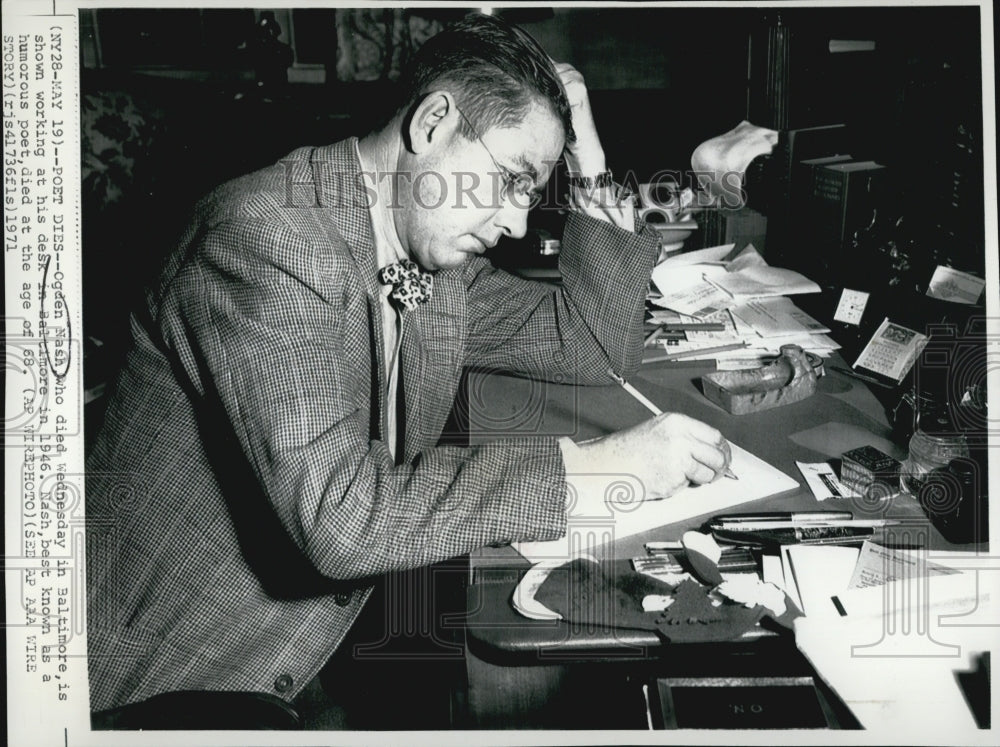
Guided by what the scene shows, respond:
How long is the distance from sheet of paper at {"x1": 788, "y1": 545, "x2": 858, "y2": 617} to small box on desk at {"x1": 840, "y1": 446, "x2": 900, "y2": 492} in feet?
0.57

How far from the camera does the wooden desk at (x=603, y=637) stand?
84cm

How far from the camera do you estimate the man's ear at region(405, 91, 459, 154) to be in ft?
3.63

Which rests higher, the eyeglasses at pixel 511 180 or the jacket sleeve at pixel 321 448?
the eyeglasses at pixel 511 180

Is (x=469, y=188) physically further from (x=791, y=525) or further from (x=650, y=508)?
(x=791, y=525)

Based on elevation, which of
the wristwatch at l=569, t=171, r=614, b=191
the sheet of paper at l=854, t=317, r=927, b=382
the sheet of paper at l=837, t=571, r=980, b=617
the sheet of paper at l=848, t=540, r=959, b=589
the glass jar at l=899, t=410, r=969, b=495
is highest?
the wristwatch at l=569, t=171, r=614, b=191

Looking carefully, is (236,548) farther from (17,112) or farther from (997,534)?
(997,534)

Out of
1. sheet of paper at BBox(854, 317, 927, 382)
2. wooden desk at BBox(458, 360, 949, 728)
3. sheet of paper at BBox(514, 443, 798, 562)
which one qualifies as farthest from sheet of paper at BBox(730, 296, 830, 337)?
sheet of paper at BBox(514, 443, 798, 562)

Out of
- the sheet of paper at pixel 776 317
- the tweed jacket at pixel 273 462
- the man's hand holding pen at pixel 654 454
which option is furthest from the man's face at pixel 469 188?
the sheet of paper at pixel 776 317

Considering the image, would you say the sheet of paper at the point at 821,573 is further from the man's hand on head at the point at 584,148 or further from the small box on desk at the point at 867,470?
the man's hand on head at the point at 584,148

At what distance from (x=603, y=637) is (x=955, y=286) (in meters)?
1.05

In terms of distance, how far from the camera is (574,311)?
1519 mm

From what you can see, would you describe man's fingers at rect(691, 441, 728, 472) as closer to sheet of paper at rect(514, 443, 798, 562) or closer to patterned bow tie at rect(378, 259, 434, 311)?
sheet of paper at rect(514, 443, 798, 562)

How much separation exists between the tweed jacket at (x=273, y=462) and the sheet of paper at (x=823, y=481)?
1.33 feet

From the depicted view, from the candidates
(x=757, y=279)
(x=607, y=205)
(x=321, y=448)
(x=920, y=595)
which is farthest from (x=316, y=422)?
(x=757, y=279)
